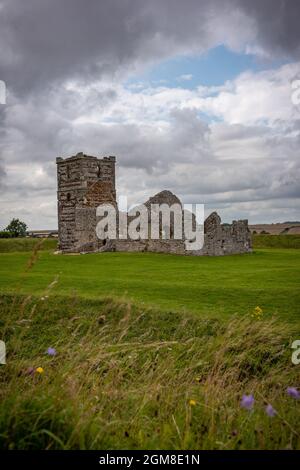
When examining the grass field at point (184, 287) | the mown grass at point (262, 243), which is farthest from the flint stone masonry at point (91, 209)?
the grass field at point (184, 287)

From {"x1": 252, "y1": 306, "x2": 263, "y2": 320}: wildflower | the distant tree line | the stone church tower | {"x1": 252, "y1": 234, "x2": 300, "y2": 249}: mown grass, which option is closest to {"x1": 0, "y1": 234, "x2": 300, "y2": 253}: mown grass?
{"x1": 252, "y1": 234, "x2": 300, "y2": 249}: mown grass

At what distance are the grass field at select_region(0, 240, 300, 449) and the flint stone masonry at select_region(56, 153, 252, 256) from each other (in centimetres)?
1251

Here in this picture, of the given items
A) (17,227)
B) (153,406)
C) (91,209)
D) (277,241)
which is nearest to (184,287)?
(153,406)

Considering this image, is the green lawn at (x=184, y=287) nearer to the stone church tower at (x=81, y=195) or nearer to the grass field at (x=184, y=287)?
the grass field at (x=184, y=287)

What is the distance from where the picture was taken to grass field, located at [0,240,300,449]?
4613mm

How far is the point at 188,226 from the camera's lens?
3181cm

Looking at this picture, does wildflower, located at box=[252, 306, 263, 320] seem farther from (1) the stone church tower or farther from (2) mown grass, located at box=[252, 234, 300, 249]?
(2) mown grass, located at box=[252, 234, 300, 249]

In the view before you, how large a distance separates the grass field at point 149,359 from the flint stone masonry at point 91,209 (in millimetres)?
12507

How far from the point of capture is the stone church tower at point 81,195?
3741 centimetres

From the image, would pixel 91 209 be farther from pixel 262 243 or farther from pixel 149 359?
pixel 149 359

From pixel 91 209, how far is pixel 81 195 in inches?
59.4

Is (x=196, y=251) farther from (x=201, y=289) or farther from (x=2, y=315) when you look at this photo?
(x=2, y=315)

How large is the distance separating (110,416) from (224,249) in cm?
2596
